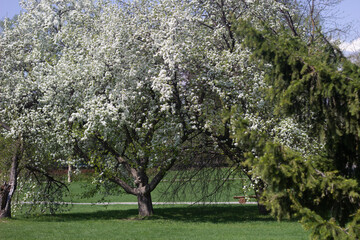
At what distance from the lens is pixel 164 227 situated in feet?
46.4

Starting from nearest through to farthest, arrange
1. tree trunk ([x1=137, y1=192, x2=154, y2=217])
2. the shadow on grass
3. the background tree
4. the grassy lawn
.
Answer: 1. the background tree
2. the grassy lawn
3. the shadow on grass
4. tree trunk ([x1=137, y1=192, x2=154, y2=217])

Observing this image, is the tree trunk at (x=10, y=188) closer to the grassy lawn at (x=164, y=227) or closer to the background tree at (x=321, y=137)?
the grassy lawn at (x=164, y=227)

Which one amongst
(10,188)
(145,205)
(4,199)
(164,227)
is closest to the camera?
(164,227)

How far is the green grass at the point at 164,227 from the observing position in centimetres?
1255

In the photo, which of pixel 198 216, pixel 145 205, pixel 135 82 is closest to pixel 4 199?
pixel 145 205

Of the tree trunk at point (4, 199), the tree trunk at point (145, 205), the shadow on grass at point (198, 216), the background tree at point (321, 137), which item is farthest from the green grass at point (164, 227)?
the background tree at point (321, 137)

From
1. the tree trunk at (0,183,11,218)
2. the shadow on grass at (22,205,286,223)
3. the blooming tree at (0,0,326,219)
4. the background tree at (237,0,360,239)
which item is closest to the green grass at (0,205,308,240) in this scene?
the shadow on grass at (22,205,286,223)

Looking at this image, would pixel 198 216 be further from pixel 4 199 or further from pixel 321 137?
pixel 321 137

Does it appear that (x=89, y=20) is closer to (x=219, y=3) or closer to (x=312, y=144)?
(x=219, y=3)

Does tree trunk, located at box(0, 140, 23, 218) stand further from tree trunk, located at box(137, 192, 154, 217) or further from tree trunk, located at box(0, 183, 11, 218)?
tree trunk, located at box(137, 192, 154, 217)

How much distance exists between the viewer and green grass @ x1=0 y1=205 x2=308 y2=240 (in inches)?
494

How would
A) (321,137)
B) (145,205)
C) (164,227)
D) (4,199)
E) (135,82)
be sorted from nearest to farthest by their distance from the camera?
(321,137) < (135,82) < (164,227) < (145,205) < (4,199)

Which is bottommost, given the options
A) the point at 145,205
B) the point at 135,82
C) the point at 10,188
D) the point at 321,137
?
the point at 145,205

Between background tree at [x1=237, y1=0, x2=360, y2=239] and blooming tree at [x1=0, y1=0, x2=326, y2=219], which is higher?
blooming tree at [x1=0, y1=0, x2=326, y2=219]
